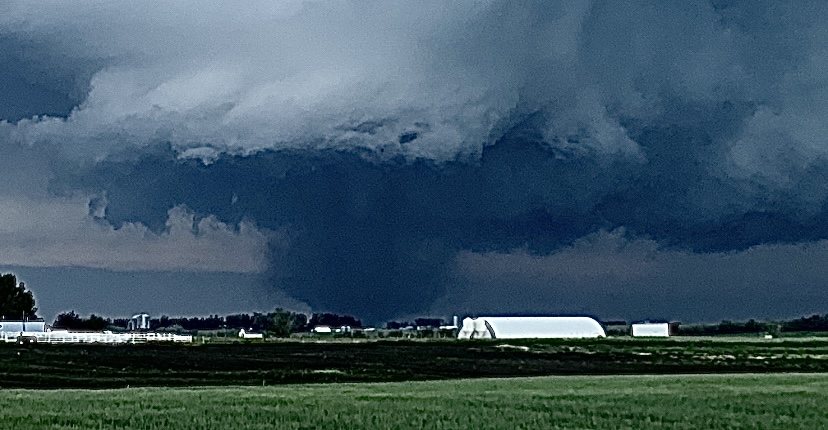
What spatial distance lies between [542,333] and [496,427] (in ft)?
486

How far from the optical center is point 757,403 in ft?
142

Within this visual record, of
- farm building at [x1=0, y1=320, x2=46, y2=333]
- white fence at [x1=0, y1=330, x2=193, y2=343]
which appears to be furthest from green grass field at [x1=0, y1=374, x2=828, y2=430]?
farm building at [x1=0, y1=320, x2=46, y2=333]

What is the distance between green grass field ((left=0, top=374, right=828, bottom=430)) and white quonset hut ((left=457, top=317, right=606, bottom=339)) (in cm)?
12149

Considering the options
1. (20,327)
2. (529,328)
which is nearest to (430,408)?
(20,327)

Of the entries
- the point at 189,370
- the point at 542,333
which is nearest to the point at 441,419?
the point at 189,370

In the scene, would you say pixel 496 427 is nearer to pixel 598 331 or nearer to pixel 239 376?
pixel 239 376

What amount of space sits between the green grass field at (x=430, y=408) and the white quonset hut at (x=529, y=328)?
12149cm

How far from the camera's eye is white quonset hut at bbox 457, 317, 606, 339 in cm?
17438

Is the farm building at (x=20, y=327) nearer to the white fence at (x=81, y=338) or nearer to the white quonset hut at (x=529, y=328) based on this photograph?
the white fence at (x=81, y=338)

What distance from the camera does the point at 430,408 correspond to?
39406 millimetres

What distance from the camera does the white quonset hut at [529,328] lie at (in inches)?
6865

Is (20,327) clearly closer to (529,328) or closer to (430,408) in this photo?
(529,328)

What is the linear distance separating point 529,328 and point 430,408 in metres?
144

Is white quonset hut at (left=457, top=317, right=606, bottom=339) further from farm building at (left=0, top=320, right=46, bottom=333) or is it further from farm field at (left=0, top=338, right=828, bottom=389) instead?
farm building at (left=0, top=320, right=46, bottom=333)
